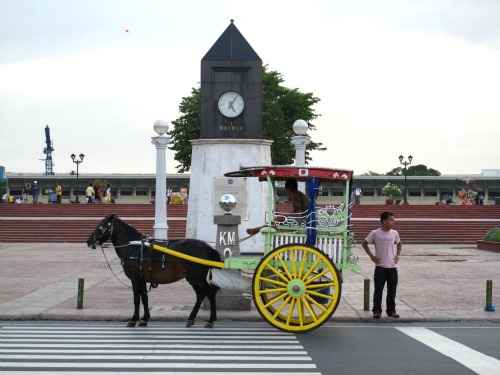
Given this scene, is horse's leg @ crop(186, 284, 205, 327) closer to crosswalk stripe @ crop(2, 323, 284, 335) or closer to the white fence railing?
crosswalk stripe @ crop(2, 323, 284, 335)

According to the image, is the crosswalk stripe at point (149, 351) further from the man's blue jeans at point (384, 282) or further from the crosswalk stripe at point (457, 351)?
Answer: the man's blue jeans at point (384, 282)

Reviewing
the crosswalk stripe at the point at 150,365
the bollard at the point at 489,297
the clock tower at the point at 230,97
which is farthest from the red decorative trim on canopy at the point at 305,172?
the clock tower at the point at 230,97

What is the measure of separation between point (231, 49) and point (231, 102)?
6.21 ft

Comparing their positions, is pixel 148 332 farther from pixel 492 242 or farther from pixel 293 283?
pixel 492 242

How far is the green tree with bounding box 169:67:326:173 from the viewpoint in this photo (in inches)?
2422

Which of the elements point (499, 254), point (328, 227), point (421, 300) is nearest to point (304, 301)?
point (328, 227)

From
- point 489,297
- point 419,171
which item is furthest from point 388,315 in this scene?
point 419,171

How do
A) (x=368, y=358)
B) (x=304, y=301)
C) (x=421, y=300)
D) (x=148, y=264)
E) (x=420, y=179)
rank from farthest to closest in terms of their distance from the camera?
1. (x=420, y=179)
2. (x=421, y=300)
3. (x=148, y=264)
4. (x=304, y=301)
5. (x=368, y=358)

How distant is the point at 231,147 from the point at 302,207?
45.7ft

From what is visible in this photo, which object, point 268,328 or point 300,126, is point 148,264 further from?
point 300,126

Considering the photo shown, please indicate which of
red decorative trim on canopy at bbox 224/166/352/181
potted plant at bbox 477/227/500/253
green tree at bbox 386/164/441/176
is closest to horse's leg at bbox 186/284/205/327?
red decorative trim on canopy at bbox 224/166/352/181

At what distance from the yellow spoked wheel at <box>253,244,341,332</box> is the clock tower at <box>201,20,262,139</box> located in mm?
15179

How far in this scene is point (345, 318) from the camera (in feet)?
43.9

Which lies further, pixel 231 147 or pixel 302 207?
pixel 231 147
